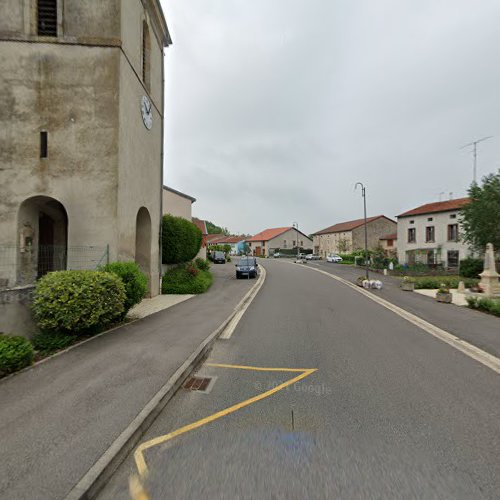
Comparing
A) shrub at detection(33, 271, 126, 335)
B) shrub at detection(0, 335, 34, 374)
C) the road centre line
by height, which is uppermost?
shrub at detection(33, 271, 126, 335)

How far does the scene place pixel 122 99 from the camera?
32.3 ft

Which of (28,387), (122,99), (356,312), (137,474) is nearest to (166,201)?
(122,99)

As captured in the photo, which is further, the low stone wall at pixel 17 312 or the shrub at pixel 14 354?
the low stone wall at pixel 17 312

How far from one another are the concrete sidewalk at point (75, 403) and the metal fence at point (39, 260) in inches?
143

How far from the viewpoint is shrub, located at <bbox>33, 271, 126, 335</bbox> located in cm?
630

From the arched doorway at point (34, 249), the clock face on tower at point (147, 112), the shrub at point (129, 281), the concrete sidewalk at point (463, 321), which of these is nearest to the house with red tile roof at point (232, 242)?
the clock face on tower at point (147, 112)

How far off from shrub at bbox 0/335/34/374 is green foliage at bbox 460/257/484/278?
97.0 feet

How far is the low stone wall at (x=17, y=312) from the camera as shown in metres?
6.15

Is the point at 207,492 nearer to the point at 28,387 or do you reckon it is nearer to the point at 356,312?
the point at 28,387

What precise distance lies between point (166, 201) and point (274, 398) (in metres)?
22.3

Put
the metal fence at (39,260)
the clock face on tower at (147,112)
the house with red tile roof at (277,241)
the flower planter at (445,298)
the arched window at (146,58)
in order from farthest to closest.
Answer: the house with red tile roof at (277,241)
the flower planter at (445,298)
the arched window at (146,58)
the clock face on tower at (147,112)
the metal fence at (39,260)

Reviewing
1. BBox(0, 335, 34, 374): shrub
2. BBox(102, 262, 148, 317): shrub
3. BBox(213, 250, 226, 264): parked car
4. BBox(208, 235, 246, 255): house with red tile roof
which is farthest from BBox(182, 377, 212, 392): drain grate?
BBox(208, 235, 246, 255): house with red tile roof

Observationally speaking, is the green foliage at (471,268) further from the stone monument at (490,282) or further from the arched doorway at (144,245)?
the arched doorway at (144,245)

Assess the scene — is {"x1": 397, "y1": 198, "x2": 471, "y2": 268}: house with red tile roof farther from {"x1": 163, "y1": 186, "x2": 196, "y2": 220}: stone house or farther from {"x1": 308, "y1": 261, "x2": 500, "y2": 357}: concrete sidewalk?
{"x1": 163, "y1": 186, "x2": 196, "y2": 220}: stone house
